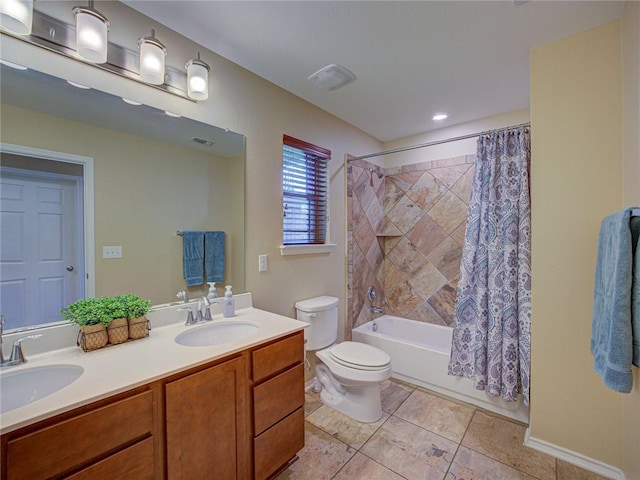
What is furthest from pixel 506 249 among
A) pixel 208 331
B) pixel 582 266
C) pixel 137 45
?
pixel 137 45

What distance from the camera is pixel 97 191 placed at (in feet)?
4.27

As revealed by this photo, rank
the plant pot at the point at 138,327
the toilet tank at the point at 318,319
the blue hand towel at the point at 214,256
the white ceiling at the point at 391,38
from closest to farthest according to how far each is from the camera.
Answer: the plant pot at the point at 138,327
the white ceiling at the point at 391,38
the blue hand towel at the point at 214,256
the toilet tank at the point at 318,319

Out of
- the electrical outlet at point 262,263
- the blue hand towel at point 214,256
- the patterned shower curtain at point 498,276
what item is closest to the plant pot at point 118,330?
the blue hand towel at point 214,256

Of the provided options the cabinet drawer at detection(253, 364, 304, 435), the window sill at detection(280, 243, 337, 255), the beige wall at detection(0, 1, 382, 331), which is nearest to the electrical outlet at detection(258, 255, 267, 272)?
the beige wall at detection(0, 1, 382, 331)

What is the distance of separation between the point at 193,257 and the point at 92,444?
970 millimetres

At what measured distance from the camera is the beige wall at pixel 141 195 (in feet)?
3.97

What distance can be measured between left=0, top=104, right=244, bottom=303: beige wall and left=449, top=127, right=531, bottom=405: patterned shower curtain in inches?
71.7

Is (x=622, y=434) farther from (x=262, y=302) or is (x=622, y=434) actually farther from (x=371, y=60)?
(x=371, y=60)

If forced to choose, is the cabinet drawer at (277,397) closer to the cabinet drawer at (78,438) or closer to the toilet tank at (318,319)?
the cabinet drawer at (78,438)

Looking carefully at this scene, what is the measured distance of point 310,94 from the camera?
2.26 metres

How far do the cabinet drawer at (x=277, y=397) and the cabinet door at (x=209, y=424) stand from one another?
0.08m

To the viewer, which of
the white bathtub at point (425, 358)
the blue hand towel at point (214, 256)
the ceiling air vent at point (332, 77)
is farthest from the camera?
the white bathtub at point (425, 358)

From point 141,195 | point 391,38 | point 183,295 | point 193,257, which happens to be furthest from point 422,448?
point 391,38

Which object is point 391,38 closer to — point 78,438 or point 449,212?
point 449,212
